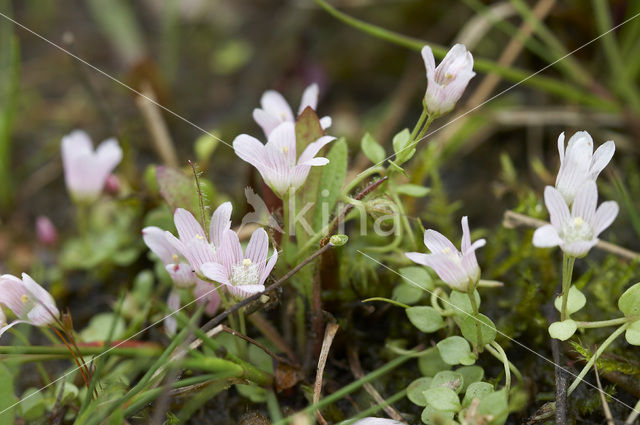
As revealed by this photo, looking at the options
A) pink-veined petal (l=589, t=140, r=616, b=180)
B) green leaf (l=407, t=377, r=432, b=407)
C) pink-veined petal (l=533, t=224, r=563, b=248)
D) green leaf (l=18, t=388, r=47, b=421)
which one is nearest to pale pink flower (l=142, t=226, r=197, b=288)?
green leaf (l=18, t=388, r=47, b=421)

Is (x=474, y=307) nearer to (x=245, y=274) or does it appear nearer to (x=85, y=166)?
(x=245, y=274)

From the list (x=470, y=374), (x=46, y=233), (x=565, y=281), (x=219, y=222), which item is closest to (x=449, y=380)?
(x=470, y=374)

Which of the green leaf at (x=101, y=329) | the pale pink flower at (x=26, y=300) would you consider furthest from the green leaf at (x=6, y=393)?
the green leaf at (x=101, y=329)

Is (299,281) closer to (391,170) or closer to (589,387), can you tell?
(391,170)

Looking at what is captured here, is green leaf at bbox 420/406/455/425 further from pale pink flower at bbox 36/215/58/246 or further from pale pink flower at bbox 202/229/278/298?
pale pink flower at bbox 36/215/58/246

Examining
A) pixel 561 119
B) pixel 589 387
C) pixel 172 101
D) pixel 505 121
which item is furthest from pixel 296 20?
pixel 589 387

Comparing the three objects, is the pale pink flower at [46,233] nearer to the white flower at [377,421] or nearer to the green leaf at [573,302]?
the white flower at [377,421]
